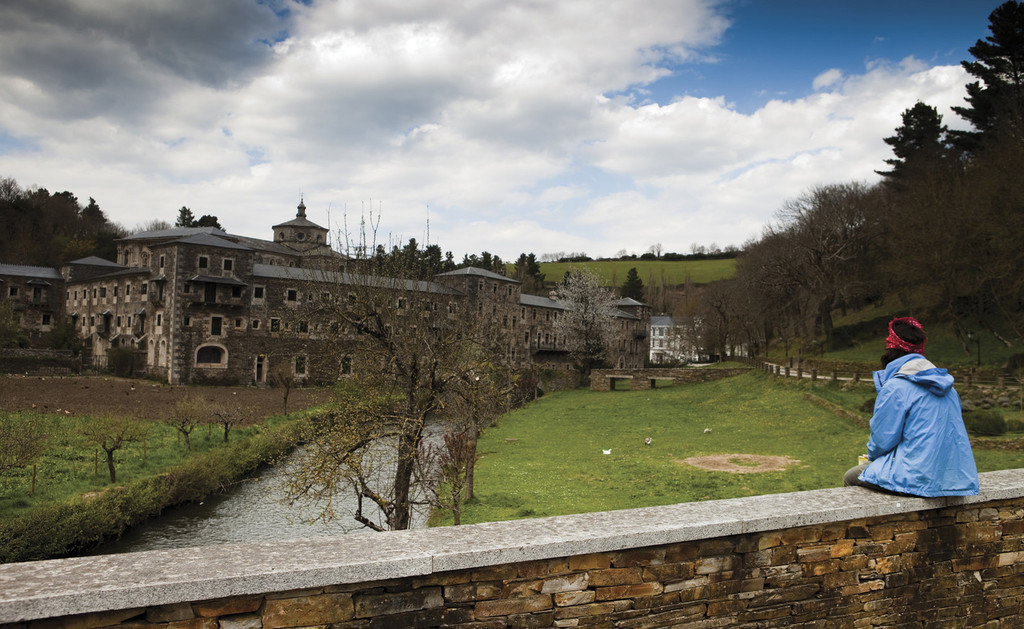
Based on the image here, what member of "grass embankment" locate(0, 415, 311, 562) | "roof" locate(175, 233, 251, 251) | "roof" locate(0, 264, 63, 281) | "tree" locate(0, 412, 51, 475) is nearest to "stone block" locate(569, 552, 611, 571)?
"grass embankment" locate(0, 415, 311, 562)

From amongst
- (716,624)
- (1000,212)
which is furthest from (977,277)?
(716,624)

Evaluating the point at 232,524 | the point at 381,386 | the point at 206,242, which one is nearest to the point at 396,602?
the point at 381,386

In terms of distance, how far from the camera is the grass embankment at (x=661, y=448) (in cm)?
1666

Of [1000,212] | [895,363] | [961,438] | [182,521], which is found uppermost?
[1000,212]

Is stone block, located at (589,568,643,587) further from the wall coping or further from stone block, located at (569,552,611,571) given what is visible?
the wall coping

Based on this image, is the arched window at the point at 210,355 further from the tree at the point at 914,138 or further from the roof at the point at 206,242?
the tree at the point at 914,138

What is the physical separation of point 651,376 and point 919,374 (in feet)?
161

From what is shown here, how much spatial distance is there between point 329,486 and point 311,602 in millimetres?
8368

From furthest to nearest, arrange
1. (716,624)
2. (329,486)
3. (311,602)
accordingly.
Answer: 1. (329,486)
2. (716,624)
3. (311,602)

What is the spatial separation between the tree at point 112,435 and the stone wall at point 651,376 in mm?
37411

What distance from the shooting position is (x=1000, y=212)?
2800 centimetres

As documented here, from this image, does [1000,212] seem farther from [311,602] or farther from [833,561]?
[311,602]

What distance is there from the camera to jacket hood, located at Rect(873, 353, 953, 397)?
482 centimetres

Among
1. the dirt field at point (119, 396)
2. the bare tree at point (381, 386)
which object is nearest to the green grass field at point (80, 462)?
the dirt field at point (119, 396)
